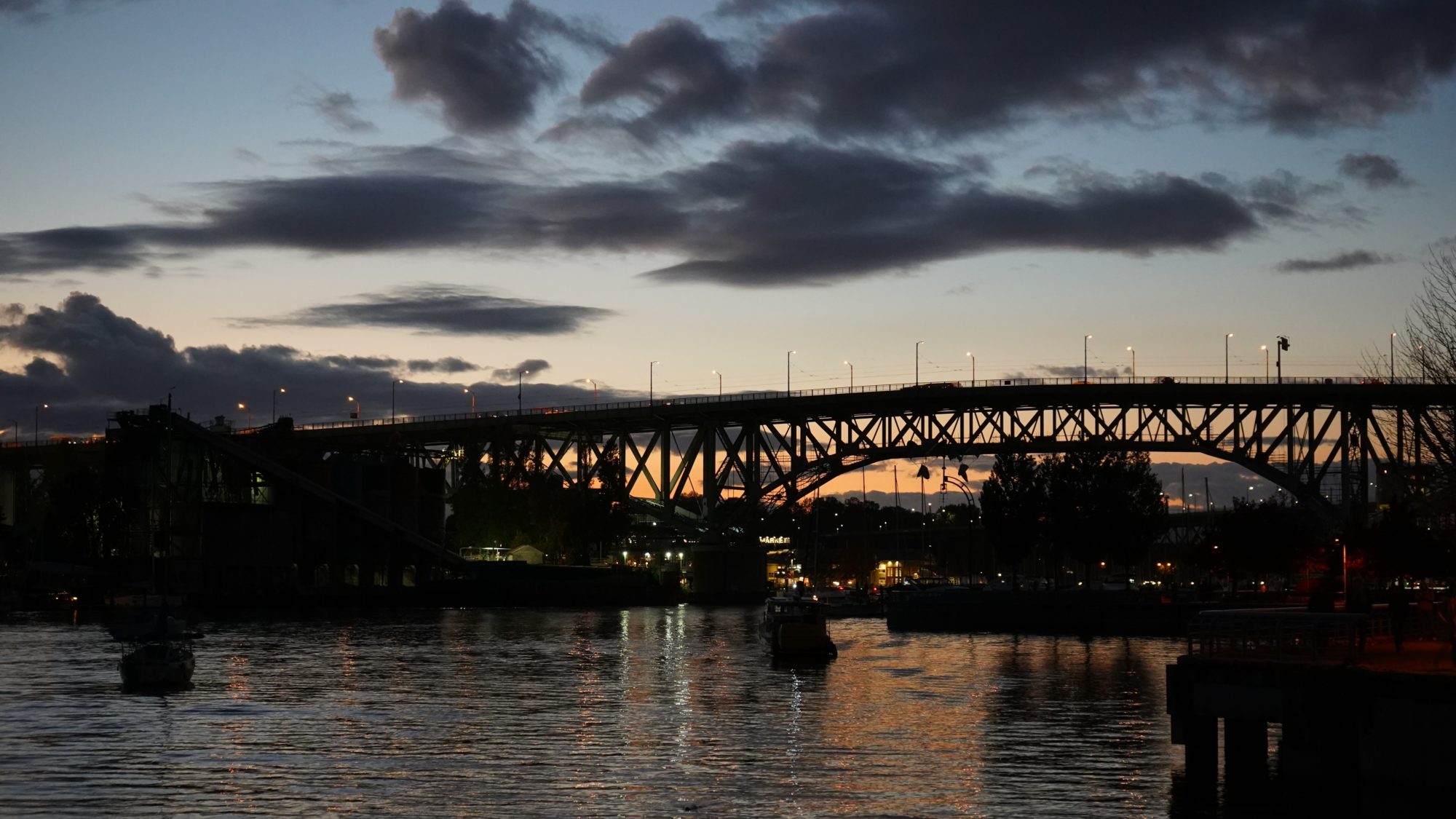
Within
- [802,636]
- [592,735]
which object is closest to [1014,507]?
[802,636]

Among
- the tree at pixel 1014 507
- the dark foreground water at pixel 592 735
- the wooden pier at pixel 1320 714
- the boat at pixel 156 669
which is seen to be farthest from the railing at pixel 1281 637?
the tree at pixel 1014 507

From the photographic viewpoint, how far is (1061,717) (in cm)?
5378

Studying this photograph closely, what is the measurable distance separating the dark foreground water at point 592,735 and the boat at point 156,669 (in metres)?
1.36

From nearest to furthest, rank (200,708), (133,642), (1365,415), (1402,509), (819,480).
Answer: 1. (200,708)
2. (133,642)
3. (1402,509)
4. (1365,415)
5. (819,480)

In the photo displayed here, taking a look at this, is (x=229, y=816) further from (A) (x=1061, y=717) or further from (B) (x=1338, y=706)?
(A) (x=1061, y=717)

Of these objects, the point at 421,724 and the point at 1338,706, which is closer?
the point at 1338,706

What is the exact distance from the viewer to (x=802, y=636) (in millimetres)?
80688

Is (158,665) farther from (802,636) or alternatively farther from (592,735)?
(802,636)

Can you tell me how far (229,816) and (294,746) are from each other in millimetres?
11709

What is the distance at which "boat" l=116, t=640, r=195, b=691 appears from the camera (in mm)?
63438

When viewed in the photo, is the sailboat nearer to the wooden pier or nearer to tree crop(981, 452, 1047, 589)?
the wooden pier

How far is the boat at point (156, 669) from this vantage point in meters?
63.4

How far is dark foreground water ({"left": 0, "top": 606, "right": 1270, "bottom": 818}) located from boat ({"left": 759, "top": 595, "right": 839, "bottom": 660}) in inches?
93.8

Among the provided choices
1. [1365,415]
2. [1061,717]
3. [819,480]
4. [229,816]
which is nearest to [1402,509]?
[1061,717]
